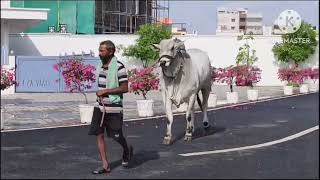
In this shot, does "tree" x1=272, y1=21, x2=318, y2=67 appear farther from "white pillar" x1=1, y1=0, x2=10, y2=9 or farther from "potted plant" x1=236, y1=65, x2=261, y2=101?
"white pillar" x1=1, y1=0, x2=10, y2=9

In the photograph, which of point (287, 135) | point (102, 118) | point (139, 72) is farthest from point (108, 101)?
point (139, 72)

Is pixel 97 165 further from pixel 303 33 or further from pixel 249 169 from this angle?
pixel 303 33

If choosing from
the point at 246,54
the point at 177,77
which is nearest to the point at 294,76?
the point at 246,54

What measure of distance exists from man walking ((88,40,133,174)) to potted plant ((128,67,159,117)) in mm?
8091

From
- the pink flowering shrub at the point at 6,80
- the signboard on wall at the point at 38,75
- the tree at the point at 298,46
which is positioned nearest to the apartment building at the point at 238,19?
the tree at the point at 298,46

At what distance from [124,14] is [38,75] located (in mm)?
21303

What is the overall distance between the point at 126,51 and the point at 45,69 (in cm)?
881

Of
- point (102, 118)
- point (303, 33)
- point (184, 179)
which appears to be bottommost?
point (184, 179)

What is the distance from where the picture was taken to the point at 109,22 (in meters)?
45.5

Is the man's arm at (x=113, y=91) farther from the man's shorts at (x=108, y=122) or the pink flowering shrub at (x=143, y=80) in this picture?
the pink flowering shrub at (x=143, y=80)

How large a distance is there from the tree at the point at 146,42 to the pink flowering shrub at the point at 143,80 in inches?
702

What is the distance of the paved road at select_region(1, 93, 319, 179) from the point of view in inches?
313

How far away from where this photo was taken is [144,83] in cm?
1609

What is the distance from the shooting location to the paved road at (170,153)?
7938mm
